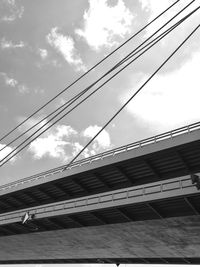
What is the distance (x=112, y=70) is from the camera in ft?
81.5

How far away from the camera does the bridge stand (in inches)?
766

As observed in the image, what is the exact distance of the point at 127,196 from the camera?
19234mm

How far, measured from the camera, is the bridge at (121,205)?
19.5 meters

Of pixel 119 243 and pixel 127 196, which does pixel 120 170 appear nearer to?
pixel 127 196

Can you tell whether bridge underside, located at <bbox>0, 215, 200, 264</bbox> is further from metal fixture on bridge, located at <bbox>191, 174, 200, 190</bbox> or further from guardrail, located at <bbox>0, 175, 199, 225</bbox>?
metal fixture on bridge, located at <bbox>191, 174, 200, 190</bbox>

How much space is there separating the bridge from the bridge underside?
0.07 meters

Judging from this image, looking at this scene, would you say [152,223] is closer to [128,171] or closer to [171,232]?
[171,232]

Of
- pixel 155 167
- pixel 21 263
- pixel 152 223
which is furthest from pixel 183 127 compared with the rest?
pixel 21 263

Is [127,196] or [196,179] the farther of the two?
[127,196]

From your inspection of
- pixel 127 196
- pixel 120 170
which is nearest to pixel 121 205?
pixel 127 196

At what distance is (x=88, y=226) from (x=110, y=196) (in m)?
6.67

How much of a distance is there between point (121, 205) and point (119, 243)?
9.34 m

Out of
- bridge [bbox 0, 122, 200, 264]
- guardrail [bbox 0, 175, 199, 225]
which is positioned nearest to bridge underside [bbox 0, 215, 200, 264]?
bridge [bbox 0, 122, 200, 264]

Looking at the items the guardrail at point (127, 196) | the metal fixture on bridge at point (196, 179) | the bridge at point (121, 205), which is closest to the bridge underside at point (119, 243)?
the bridge at point (121, 205)
